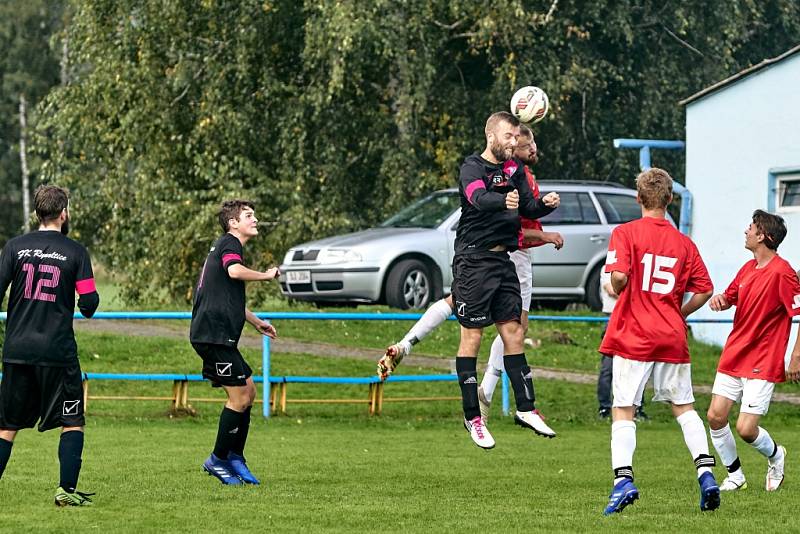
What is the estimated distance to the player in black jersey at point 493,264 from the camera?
9578 millimetres

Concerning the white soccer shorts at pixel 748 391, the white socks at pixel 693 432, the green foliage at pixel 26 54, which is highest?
the green foliage at pixel 26 54

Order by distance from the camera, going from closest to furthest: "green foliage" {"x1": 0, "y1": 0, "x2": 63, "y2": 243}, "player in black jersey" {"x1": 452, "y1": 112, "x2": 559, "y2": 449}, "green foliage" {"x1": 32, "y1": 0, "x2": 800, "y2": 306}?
1. "player in black jersey" {"x1": 452, "y1": 112, "x2": 559, "y2": 449}
2. "green foliage" {"x1": 32, "y1": 0, "x2": 800, "y2": 306}
3. "green foliage" {"x1": 0, "y1": 0, "x2": 63, "y2": 243}

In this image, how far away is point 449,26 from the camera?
23734mm

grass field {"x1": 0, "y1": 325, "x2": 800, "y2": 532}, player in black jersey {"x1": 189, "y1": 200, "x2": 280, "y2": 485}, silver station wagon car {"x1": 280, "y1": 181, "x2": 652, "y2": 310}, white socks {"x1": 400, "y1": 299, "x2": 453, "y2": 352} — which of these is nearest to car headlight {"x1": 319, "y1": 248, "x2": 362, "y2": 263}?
silver station wagon car {"x1": 280, "y1": 181, "x2": 652, "y2": 310}

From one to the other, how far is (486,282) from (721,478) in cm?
270

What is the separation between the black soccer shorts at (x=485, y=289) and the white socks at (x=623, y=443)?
152cm

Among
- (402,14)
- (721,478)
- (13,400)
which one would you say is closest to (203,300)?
(13,400)

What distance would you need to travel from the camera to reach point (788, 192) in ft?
66.4

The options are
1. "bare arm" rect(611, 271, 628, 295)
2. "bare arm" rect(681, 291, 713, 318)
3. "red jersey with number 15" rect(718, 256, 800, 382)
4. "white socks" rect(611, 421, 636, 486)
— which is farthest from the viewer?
"red jersey with number 15" rect(718, 256, 800, 382)

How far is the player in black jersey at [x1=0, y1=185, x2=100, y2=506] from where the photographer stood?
859 cm

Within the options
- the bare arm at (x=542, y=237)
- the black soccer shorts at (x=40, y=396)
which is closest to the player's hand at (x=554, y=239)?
the bare arm at (x=542, y=237)

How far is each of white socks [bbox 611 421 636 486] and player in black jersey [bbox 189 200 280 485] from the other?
2537 mm

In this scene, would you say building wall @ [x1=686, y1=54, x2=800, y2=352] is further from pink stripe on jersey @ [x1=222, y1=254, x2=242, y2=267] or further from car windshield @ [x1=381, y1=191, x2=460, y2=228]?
pink stripe on jersey @ [x1=222, y1=254, x2=242, y2=267]

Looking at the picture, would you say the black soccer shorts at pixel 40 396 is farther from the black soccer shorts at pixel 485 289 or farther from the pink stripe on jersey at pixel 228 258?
the black soccer shorts at pixel 485 289
